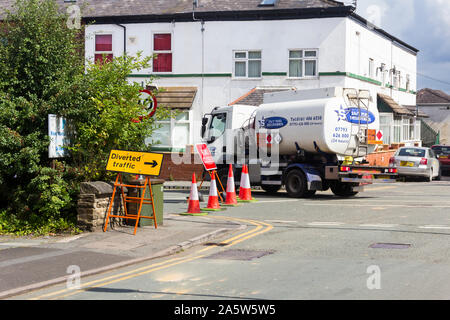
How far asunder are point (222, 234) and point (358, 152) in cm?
924

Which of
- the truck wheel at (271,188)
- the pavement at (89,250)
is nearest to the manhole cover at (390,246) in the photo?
the pavement at (89,250)

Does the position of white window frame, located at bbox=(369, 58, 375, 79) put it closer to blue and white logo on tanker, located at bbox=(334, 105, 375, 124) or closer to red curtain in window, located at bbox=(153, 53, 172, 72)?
red curtain in window, located at bbox=(153, 53, 172, 72)

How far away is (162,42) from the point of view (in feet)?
102

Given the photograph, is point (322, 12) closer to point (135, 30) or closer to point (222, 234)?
point (135, 30)

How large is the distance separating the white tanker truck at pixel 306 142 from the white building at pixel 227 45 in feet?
26.4

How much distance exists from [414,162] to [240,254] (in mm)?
19973

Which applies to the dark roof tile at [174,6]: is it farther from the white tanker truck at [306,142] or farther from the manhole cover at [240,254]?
the manhole cover at [240,254]

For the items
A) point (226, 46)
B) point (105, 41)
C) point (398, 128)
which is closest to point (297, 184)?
point (226, 46)

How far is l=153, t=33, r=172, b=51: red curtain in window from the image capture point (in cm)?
3086

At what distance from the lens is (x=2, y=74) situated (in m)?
12.2

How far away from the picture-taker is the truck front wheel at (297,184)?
20.0 m

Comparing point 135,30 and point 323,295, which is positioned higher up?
point 135,30

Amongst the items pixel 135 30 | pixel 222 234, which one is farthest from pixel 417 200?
pixel 135 30
